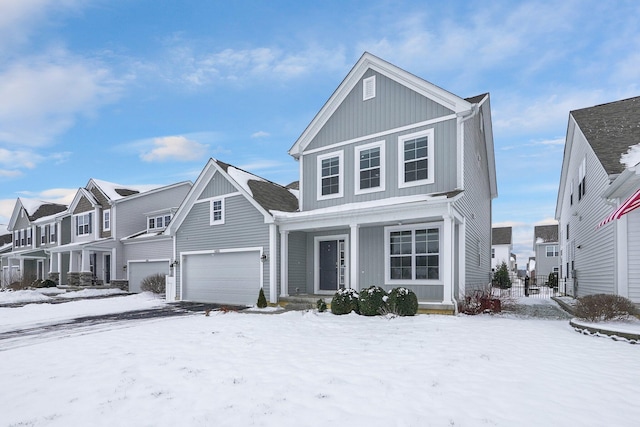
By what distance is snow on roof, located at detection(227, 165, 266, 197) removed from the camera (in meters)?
16.0

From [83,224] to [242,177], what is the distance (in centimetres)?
2002

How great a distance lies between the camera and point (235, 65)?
17.0 metres

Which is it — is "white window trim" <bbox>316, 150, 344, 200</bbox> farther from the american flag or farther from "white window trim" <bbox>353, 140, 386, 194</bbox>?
the american flag

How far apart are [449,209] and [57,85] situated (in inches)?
688

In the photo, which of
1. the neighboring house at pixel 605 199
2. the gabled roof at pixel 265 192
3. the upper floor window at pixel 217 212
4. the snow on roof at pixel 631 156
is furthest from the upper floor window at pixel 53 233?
the snow on roof at pixel 631 156

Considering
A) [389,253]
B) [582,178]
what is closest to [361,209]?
[389,253]

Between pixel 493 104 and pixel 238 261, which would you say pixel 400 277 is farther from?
pixel 493 104

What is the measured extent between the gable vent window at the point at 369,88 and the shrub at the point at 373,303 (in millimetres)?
7521

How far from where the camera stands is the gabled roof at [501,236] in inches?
1940

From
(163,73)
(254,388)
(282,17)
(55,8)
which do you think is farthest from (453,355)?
(163,73)

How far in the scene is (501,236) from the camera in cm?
5041

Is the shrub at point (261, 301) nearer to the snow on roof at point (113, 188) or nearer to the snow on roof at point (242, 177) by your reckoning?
the snow on roof at point (242, 177)

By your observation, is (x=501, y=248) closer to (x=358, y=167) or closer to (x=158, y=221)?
(x=358, y=167)

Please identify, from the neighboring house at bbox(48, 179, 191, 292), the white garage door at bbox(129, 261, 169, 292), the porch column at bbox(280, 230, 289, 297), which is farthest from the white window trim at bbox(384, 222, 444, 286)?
the white garage door at bbox(129, 261, 169, 292)
